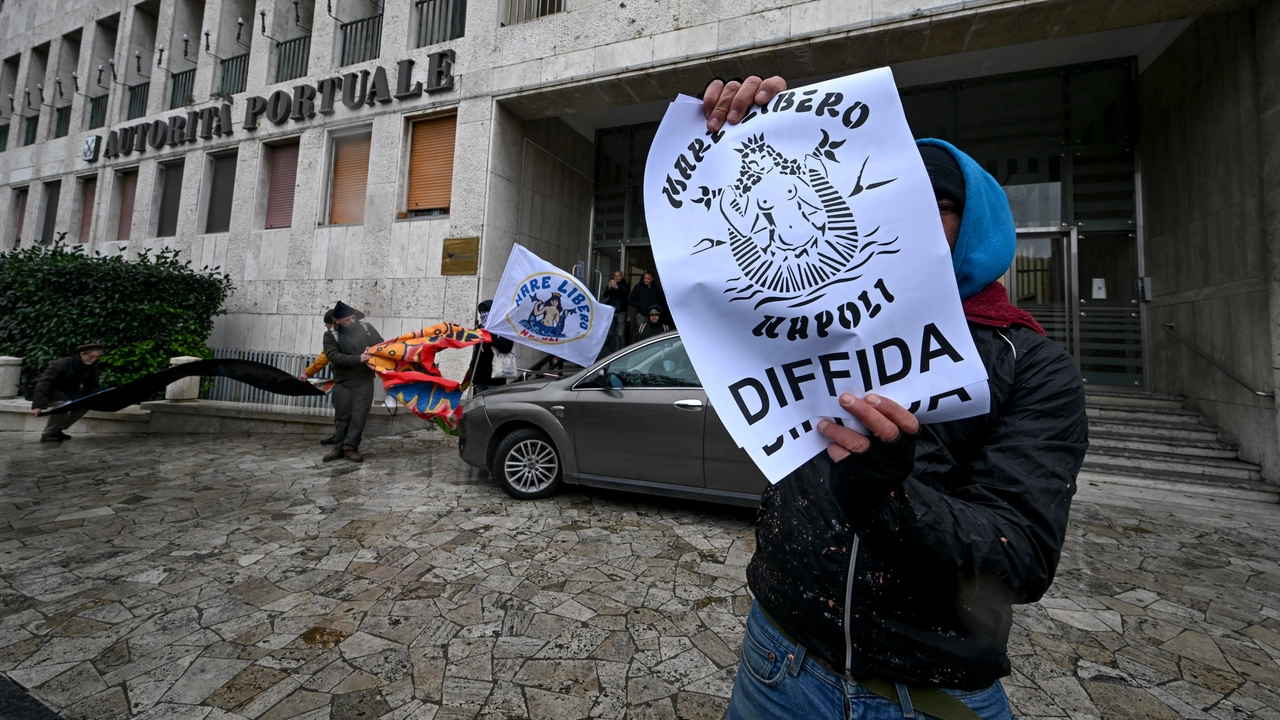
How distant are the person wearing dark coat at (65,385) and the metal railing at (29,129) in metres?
14.7

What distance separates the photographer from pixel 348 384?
7230 mm

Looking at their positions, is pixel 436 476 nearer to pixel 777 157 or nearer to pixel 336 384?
pixel 336 384

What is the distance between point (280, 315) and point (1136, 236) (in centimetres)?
1619

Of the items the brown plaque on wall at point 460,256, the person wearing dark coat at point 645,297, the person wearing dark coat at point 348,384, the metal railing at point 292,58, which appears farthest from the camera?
the metal railing at point 292,58

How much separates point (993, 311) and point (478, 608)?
3.16 m

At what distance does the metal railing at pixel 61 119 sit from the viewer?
54.5 feet

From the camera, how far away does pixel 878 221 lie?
2.90 feet

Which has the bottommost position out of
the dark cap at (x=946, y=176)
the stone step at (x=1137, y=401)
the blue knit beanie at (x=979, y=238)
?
the stone step at (x=1137, y=401)

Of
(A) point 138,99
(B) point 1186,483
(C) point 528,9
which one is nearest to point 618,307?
(C) point 528,9

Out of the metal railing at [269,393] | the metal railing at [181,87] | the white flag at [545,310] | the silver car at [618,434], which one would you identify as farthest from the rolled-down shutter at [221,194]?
the silver car at [618,434]

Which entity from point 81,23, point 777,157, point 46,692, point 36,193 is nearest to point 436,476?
point 46,692

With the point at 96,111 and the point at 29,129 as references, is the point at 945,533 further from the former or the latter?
the point at 29,129

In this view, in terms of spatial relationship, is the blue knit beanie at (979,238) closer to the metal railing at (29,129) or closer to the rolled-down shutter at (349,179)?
the rolled-down shutter at (349,179)

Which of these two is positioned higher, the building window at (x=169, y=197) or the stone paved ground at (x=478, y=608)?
the building window at (x=169, y=197)
